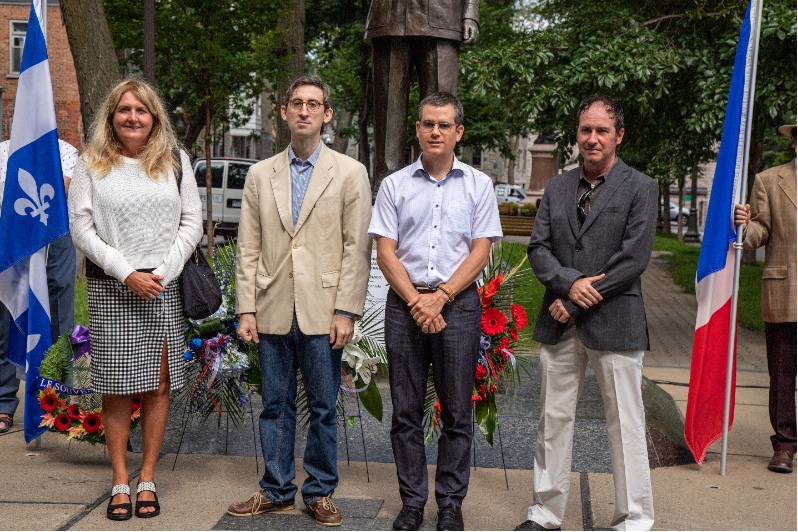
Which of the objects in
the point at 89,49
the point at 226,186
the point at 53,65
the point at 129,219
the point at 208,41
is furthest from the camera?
the point at 53,65

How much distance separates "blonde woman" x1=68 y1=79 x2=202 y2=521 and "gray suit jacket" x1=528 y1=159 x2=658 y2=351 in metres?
1.74

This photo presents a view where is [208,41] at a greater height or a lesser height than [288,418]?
greater

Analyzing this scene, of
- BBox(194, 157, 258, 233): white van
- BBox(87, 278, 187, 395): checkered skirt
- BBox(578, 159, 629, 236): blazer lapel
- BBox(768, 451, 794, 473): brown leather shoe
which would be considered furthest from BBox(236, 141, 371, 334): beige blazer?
BBox(194, 157, 258, 233): white van

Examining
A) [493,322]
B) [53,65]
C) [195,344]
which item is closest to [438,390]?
[493,322]

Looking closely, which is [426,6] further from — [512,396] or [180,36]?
[180,36]

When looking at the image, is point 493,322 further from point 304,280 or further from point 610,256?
point 304,280

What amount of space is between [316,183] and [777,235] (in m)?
2.90

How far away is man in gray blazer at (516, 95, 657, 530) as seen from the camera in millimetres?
4434

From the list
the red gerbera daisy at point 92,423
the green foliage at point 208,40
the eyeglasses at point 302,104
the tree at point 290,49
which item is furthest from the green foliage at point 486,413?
the tree at point 290,49

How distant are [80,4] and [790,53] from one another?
680 centimetres

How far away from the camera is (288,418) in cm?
489

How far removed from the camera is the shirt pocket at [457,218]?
4562 millimetres

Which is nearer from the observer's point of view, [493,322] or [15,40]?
[493,322]

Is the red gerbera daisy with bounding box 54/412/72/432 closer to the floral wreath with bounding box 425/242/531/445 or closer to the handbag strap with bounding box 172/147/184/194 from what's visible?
the handbag strap with bounding box 172/147/184/194
